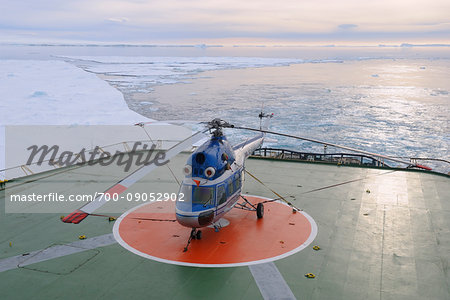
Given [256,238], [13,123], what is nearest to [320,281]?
[256,238]

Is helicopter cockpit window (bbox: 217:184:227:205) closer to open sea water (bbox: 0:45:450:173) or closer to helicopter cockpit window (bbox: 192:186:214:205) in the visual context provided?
helicopter cockpit window (bbox: 192:186:214:205)

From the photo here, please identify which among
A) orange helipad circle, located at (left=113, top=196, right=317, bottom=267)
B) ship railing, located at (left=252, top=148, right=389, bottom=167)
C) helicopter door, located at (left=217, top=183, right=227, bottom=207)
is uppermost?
helicopter door, located at (left=217, top=183, right=227, bottom=207)

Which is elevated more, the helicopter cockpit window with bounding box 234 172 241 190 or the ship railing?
the helicopter cockpit window with bounding box 234 172 241 190

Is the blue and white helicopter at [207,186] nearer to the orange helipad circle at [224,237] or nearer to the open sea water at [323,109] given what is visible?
the orange helipad circle at [224,237]

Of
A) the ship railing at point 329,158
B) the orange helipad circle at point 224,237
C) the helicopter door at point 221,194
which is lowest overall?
the orange helipad circle at point 224,237

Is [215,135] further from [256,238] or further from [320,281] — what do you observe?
[320,281]

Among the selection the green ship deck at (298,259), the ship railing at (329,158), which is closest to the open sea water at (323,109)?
the ship railing at (329,158)

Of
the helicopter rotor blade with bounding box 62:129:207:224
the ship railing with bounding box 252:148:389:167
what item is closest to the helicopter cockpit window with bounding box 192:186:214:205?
the helicopter rotor blade with bounding box 62:129:207:224
